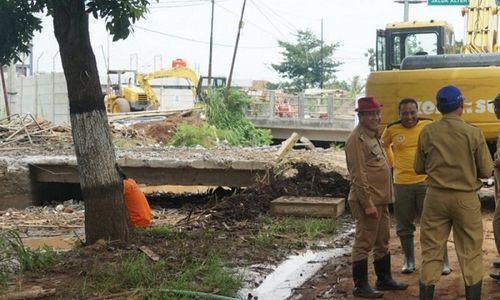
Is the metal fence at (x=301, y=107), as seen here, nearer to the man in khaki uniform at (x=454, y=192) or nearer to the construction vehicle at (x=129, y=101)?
the construction vehicle at (x=129, y=101)

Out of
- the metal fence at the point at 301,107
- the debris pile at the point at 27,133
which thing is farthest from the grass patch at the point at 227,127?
the debris pile at the point at 27,133

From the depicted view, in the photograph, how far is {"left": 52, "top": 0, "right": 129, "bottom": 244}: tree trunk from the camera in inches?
279

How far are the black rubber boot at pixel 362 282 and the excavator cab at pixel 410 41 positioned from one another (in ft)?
33.5

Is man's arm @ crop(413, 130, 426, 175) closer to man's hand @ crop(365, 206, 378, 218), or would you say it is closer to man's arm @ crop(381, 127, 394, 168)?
man's hand @ crop(365, 206, 378, 218)

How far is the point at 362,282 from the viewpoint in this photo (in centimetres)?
598

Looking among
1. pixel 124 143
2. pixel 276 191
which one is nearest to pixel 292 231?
pixel 276 191

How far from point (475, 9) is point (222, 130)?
12753mm

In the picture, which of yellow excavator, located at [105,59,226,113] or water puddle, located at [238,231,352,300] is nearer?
water puddle, located at [238,231,352,300]

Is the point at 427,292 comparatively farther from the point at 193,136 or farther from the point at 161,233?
the point at 193,136

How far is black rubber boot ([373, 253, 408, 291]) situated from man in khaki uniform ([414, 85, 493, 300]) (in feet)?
2.81

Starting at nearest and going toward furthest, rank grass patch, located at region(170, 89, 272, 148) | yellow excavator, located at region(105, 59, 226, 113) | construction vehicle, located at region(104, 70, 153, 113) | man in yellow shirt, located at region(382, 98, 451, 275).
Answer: man in yellow shirt, located at region(382, 98, 451, 275) < grass patch, located at region(170, 89, 272, 148) < construction vehicle, located at region(104, 70, 153, 113) < yellow excavator, located at region(105, 59, 226, 113)

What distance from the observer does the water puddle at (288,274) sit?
20.2 feet

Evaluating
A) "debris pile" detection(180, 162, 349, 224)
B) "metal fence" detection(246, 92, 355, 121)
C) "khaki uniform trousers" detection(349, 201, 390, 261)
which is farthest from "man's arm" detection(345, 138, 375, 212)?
"metal fence" detection(246, 92, 355, 121)

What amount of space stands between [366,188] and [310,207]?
14.7 ft
